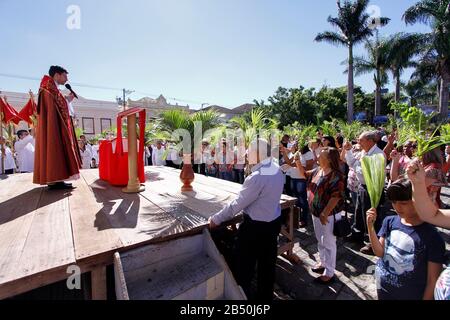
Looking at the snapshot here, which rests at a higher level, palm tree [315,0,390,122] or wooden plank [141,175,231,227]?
palm tree [315,0,390,122]

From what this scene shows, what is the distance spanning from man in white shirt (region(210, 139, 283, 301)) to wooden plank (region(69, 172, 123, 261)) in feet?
2.70

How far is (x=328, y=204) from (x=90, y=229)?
236 centimetres

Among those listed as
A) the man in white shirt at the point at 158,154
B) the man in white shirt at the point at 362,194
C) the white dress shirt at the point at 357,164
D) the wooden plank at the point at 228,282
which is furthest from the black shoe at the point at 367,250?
the man in white shirt at the point at 158,154

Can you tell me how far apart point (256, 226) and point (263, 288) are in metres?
0.68

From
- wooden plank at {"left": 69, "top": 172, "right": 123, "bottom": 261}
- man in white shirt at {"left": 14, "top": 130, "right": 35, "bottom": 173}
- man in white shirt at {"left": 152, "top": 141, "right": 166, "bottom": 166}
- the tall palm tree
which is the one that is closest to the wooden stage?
wooden plank at {"left": 69, "top": 172, "right": 123, "bottom": 261}

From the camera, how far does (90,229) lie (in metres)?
1.95

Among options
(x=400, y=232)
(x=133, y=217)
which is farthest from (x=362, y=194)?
(x=133, y=217)

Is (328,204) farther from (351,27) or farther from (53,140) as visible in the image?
(351,27)

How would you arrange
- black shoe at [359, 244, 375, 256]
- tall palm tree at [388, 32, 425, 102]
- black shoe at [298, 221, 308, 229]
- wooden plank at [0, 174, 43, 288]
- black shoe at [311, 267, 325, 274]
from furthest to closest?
tall palm tree at [388, 32, 425, 102], black shoe at [298, 221, 308, 229], black shoe at [359, 244, 375, 256], black shoe at [311, 267, 325, 274], wooden plank at [0, 174, 43, 288]

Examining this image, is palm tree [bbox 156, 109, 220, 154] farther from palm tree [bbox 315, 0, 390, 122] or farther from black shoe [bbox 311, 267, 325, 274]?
palm tree [bbox 315, 0, 390, 122]

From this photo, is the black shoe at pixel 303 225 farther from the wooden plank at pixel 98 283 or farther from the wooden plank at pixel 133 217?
the wooden plank at pixel 98 283

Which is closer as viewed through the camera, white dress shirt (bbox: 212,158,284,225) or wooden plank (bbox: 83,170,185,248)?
wooden plank (bbox: 83,170,185,248)

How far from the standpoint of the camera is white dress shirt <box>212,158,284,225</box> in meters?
2.14

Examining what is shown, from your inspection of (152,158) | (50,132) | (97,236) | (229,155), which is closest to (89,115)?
(152,158)
